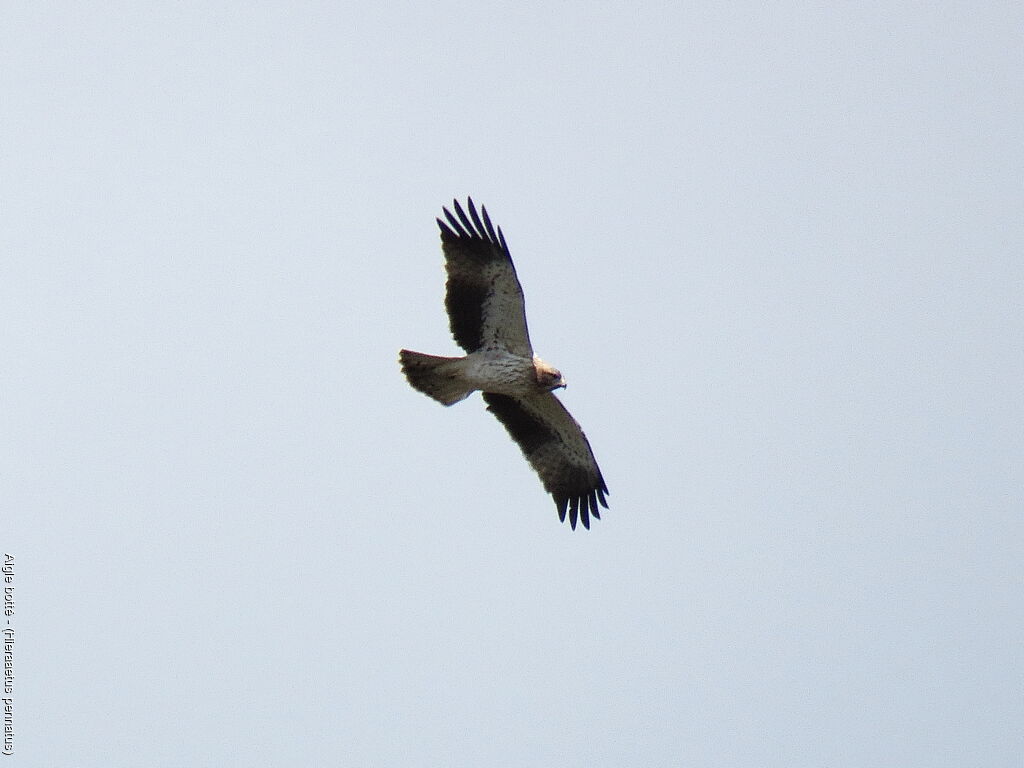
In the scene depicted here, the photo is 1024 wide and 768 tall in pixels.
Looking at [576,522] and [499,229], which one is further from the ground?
[499,229]

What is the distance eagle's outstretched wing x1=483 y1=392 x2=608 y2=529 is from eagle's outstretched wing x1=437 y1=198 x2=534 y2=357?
3.31 ft

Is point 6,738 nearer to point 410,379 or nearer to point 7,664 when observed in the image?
point 7,664

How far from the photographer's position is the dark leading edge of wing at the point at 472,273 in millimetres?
13000

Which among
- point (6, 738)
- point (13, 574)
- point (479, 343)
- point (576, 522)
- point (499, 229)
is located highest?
point (499, 229)

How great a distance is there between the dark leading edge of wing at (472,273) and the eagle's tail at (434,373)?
258 millimetres

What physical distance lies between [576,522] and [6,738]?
19.8 feet

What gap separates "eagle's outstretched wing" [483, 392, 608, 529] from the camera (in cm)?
1407

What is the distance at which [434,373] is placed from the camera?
43.2ft

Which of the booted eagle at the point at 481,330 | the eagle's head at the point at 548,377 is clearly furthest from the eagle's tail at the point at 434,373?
the eagle's head at the point at 548,377

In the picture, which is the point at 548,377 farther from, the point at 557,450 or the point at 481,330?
the point at 557,450

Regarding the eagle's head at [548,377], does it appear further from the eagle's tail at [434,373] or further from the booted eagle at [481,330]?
the eagle's tail at [434,373]

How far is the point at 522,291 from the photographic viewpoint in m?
12.9

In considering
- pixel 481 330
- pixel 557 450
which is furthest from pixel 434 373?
pixel 557 450

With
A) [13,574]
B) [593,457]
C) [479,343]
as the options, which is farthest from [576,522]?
[13,574]
